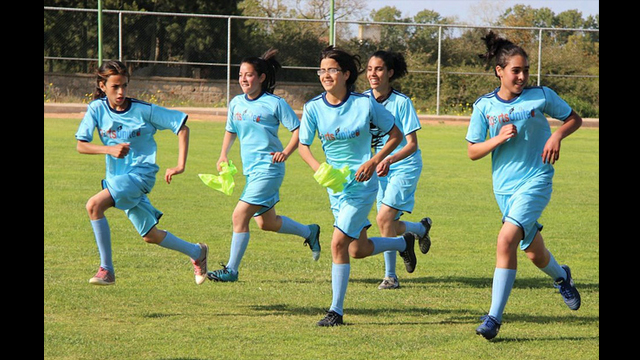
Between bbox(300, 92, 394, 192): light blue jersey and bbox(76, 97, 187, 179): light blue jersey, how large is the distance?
4.12 feet

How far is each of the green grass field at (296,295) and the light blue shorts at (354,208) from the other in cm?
70

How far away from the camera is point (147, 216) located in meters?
7.08

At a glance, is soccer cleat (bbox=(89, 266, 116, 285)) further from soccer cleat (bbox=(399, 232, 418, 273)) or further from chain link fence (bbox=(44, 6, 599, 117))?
chain link fence (bbox=(44, 6, 599, 117))

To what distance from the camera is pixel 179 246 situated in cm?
734

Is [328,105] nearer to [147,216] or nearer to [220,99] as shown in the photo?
[147,216]

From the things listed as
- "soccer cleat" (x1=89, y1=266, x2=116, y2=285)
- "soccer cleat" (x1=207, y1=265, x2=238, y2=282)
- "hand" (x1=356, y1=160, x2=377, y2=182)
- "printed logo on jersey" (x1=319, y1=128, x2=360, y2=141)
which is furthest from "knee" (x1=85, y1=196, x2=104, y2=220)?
"hand" (x1=356, y1=160, x2=377, y2=182)

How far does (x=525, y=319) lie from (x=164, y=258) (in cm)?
394

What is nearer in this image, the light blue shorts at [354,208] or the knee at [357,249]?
the light blue shorts at [354,208]

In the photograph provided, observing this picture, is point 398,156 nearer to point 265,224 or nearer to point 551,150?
point 551,150

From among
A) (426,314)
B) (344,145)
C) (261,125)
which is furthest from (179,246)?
(426,314)

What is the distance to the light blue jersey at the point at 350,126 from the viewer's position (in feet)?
21.2

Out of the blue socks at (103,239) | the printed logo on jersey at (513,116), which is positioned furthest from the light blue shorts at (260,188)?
the printed logo on jersey at (513,116)

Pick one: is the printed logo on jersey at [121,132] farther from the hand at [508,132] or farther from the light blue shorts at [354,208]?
the hand at [508,132]
